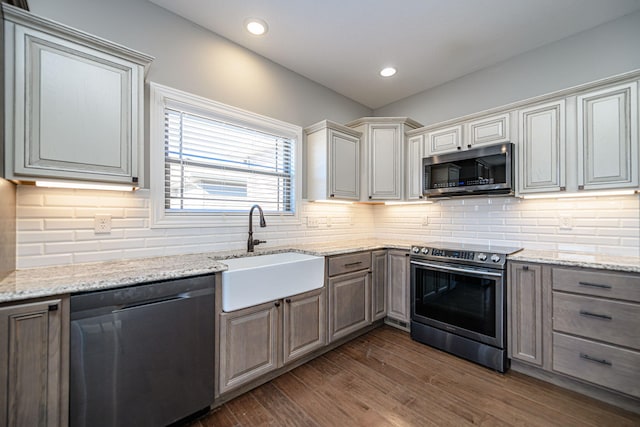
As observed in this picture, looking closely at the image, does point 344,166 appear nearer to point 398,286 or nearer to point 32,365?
point 398,286

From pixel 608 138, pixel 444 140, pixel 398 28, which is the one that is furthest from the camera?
pixel 444 140

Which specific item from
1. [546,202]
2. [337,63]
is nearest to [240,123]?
[337,63]

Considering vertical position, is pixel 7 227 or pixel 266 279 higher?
pixel 7 227

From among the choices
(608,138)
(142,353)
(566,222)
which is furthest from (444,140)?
(142,353)

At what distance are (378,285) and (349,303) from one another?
1.61 ft

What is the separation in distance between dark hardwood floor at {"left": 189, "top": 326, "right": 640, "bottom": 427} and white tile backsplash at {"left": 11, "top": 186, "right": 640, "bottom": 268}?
121cm

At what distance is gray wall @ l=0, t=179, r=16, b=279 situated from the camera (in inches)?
52.2

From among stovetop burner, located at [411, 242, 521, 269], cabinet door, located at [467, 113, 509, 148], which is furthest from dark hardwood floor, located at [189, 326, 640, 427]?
cabinet door, located at [467, 113, 509, 148]

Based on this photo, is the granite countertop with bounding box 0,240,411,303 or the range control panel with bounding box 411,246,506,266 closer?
the granite countertop with bounding box 0,240,411,303

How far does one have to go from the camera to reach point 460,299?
2.42 metres

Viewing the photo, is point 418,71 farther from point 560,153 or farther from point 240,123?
point 240,123

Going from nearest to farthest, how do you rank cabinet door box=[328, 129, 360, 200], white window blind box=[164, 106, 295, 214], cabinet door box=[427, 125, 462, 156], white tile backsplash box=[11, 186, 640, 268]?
1. white tile backsplash box=[11, 186, 640, 268]
2. white window blind box=[164, 106, 295, 214]
3. cabinet door box=[427, 125, 462, 156]
4. cabinet door box=[328, 129, 360, 200]

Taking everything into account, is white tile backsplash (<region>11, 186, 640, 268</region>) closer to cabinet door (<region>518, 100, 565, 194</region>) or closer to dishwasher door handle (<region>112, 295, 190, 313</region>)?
cabinet door (<region>518, 100, 565, 194</region>)

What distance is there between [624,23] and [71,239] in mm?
4471
